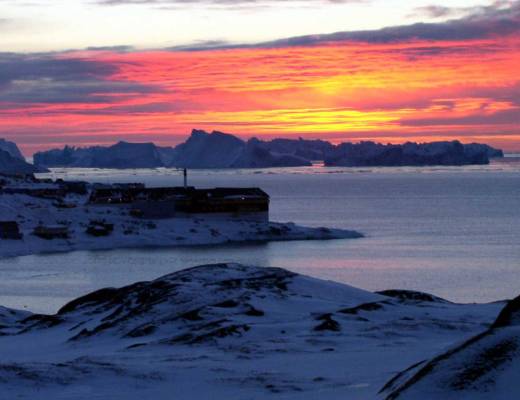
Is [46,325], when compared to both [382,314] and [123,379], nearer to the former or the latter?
[382,314]

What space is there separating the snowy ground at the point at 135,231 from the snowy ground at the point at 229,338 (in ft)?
144

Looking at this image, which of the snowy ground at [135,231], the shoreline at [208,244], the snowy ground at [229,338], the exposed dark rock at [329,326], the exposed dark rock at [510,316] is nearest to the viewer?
the exposed dark rock at [510,316]

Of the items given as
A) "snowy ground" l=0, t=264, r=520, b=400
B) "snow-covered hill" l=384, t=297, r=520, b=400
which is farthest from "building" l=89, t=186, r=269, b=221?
"snow-covered hill" l=384, t=297, r=520, b=400

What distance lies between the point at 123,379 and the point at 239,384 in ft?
6.96

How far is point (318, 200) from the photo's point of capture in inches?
6585

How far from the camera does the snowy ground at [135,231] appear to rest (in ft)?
260

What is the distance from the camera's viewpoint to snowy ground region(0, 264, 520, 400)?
18.2 m

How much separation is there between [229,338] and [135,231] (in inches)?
2361

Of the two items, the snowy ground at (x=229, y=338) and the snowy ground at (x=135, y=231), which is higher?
the snowy ground at (x=229, y=338)

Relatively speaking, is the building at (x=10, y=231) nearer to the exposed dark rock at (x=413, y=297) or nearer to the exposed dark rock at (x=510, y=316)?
the exposed dark rock at (x=413, y=297)

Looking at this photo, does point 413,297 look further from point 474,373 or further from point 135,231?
point 135,231

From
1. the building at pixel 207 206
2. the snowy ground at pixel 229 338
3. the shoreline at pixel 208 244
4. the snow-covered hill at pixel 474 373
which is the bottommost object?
the shoreline at pixel 208 244

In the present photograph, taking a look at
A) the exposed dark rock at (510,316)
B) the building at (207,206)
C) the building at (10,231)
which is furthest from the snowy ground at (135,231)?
the exposed dark rock at (510,316)

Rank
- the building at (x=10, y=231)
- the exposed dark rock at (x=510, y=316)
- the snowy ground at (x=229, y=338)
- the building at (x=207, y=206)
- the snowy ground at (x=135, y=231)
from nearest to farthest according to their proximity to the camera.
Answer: the exposed dark rock at (x=510, y=316) → the snowy ground at (x=229, y=338) → the building at (x=10, y=231) → the snowy ground at (x=135, y=231) → the building at (x=207, y=206)
